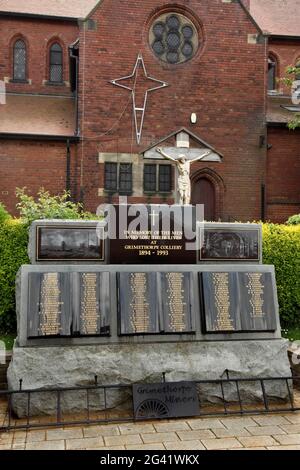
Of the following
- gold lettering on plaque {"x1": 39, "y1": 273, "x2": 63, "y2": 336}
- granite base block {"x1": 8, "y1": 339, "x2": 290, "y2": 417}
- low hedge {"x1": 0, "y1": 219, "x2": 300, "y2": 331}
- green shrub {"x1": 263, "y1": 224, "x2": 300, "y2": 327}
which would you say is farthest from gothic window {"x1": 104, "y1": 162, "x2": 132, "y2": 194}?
granite base block {"x1": 8, "y1": 339, "x2": 290, "y2": 417}

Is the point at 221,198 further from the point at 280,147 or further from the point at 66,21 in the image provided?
the point at 66,21

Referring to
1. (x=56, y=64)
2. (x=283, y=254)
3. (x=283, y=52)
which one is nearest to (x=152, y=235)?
(x=283, y=254)

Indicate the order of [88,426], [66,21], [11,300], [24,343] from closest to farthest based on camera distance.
→ 1. [88,426]
2. [24,343]
3. [11,300]
4. [66,21]

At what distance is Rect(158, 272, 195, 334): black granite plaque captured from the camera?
20.8 feet

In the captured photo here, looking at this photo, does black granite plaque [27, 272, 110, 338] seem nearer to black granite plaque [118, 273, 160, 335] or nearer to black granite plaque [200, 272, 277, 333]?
black granite plaque [118, 273, 160, 335]

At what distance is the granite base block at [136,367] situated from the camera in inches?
232

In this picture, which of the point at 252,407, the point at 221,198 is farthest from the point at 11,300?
the point at 221,198

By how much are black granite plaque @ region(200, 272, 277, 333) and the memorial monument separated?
1 centimetres

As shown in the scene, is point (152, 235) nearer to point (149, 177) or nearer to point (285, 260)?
point (285, 260)

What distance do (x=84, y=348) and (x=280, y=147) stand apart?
15029mm

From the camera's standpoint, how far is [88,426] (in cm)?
556

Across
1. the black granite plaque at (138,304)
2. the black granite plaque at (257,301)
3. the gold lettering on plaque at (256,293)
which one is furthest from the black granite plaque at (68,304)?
the gold lettering on plaque at (256,293)

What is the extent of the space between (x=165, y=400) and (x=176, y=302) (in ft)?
4.12

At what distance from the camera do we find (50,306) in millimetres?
6129
